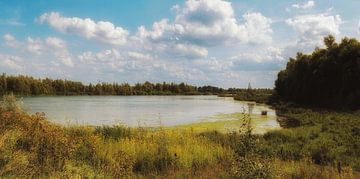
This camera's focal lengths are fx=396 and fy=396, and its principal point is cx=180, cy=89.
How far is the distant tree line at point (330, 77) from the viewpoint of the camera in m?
41.7

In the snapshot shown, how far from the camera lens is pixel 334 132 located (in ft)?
70.5

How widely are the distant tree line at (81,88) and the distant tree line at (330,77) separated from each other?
207ft

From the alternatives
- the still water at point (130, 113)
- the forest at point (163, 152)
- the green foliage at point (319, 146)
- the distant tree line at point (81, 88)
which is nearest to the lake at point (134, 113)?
the still water at point (130, 113)

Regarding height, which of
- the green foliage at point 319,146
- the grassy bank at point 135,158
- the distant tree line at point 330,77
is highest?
the distant tree line at point 330,77

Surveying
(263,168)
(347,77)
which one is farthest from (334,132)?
(347,77)

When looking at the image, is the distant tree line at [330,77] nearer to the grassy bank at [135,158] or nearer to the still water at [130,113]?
the still water at [130,113]

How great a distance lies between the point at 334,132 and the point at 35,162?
16869mm

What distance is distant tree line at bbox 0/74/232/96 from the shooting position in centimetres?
11325

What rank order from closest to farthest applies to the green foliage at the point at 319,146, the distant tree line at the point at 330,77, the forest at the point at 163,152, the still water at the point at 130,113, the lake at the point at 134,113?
the forest at the point at 163,152 < the green foliage at the point at 319,146 < the lake at the point at 134,113 < the still water at the point at 130,113 < the distant tree line at the point at 330,77

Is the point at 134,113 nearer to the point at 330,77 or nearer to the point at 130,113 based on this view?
the point at 130,113

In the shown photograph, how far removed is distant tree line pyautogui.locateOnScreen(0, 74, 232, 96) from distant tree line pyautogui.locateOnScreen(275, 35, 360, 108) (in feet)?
207

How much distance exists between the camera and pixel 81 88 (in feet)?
474

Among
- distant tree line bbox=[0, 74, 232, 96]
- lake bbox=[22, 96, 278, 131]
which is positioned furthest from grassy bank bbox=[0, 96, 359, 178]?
distant tree line bbox=[0, 74, 232, 96]

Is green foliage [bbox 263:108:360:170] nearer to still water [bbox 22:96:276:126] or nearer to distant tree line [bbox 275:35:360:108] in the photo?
still water [bbox 22:96:276:126]
